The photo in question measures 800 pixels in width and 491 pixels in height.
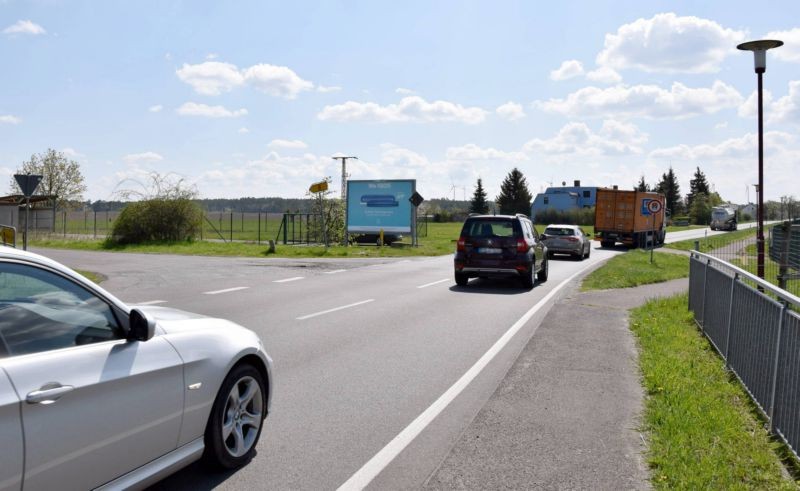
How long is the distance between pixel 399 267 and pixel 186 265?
710cm

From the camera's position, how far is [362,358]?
8.04 meters

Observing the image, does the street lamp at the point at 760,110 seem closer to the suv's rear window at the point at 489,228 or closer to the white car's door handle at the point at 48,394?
the suv's rear window at the point at 489,228

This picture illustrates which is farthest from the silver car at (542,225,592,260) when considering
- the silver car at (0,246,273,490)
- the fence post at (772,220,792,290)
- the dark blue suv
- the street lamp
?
the silver car at (0,246,273,490)

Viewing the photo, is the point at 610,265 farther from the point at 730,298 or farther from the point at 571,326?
the point at 730,298

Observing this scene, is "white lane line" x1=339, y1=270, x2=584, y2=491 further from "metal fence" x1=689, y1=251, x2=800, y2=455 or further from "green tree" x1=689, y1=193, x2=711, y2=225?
"green tree" x1=689, y1=193, x2=711, y2=225

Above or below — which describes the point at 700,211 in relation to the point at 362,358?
above

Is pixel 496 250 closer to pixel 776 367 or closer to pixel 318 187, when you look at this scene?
pixel 776 367

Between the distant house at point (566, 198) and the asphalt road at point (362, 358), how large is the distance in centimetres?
10284

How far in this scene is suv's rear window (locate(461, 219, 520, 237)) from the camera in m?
16.2

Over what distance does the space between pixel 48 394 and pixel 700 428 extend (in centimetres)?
449

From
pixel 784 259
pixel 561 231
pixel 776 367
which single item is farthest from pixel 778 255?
pixel 561 231

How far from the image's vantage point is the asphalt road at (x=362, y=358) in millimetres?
4613

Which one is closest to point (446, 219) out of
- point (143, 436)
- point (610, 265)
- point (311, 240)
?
point (311, 240)

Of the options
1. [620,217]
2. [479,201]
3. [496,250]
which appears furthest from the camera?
[479,201]
